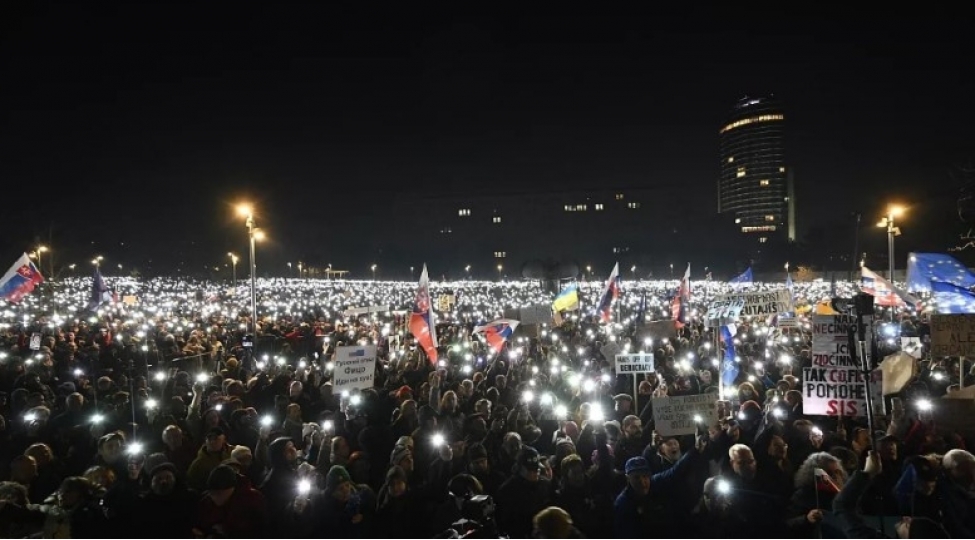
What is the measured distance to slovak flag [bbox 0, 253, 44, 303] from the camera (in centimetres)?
1672

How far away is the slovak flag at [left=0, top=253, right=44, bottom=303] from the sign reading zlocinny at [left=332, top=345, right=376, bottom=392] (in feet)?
37.7

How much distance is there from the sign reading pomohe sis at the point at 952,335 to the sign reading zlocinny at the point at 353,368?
8.00 metres

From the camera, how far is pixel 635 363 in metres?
11.2

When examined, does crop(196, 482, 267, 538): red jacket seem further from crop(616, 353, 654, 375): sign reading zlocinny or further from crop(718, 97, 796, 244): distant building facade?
crop(718, 97, 796, 244): distant building facade

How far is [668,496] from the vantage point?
6277 mm

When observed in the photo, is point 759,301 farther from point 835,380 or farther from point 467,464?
point 467,464

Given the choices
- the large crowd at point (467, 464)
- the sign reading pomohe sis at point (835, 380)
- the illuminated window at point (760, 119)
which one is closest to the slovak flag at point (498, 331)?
the large crowd at point (467, 464)

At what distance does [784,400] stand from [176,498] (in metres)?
7.75

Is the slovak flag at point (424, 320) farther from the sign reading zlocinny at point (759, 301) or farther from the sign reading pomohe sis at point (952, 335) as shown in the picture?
the sign reading pomohe sis at point (952, 335)

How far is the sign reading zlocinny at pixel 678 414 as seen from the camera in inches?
302

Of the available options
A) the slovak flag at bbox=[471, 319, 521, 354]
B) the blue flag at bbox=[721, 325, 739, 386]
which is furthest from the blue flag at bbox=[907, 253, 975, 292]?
the slovak flag at bbox=[471, 319, 521, 354]

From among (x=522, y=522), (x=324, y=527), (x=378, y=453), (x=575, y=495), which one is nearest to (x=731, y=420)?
(x=575, y=495)

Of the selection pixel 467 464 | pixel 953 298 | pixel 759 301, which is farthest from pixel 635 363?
pixel 953 298

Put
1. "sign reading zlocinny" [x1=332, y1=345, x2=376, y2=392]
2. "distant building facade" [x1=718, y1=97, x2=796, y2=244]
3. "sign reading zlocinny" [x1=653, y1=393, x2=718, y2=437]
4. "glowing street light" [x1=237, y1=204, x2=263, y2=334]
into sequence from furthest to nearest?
"distant building facade" [x1=718, y1=97, x2=796, y2=244], "glowing street light" [x1=237, y1=204, x2=263, y2=334], "sign reading zlocinny" [x1=332, y1=345, x2=376, y2=392], "sign reading zlocinny" [x1=653, y1=393, x2=718, y2=437]
